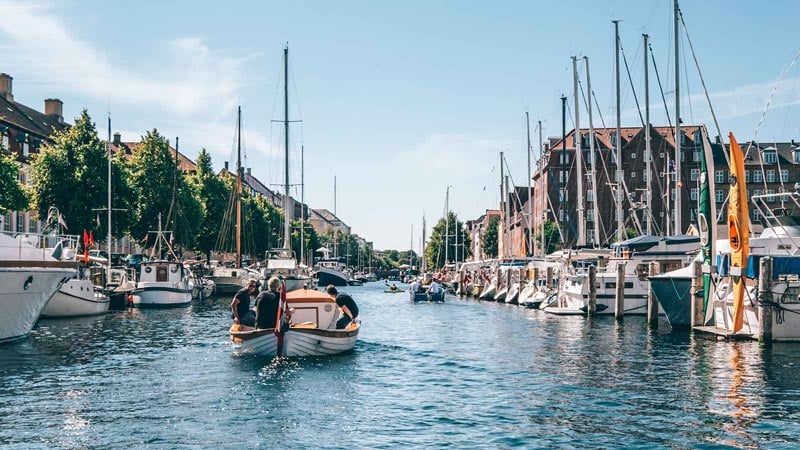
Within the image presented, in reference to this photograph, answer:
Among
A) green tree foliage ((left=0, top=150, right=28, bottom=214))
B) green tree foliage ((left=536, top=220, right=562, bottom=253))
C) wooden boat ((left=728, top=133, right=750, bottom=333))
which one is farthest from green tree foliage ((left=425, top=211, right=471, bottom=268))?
wooden boat ((left=728, top=133, right=750, bottom=333))

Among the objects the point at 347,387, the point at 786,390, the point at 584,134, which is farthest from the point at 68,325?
the point at 584,134

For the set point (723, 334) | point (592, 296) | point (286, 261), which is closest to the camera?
point (723, 334)

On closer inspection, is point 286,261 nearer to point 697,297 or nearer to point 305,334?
point 697,297

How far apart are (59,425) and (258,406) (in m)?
4.13

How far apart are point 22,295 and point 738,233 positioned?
86.8 ft

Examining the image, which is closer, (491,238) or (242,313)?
(242,313)

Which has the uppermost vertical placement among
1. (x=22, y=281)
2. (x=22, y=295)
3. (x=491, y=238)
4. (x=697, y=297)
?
(x=491, y=238)

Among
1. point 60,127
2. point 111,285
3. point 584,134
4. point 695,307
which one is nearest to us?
point 695,307

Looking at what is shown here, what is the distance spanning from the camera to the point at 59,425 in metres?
16.3

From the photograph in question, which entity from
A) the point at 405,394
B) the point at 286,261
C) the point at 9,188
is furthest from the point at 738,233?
the point at 286,261

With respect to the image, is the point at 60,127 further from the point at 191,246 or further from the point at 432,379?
the point at 432,379

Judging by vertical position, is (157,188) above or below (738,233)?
above

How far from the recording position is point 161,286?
53.1 metres

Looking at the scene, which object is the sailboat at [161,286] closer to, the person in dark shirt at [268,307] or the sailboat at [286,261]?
the sailboat at [286,261]
